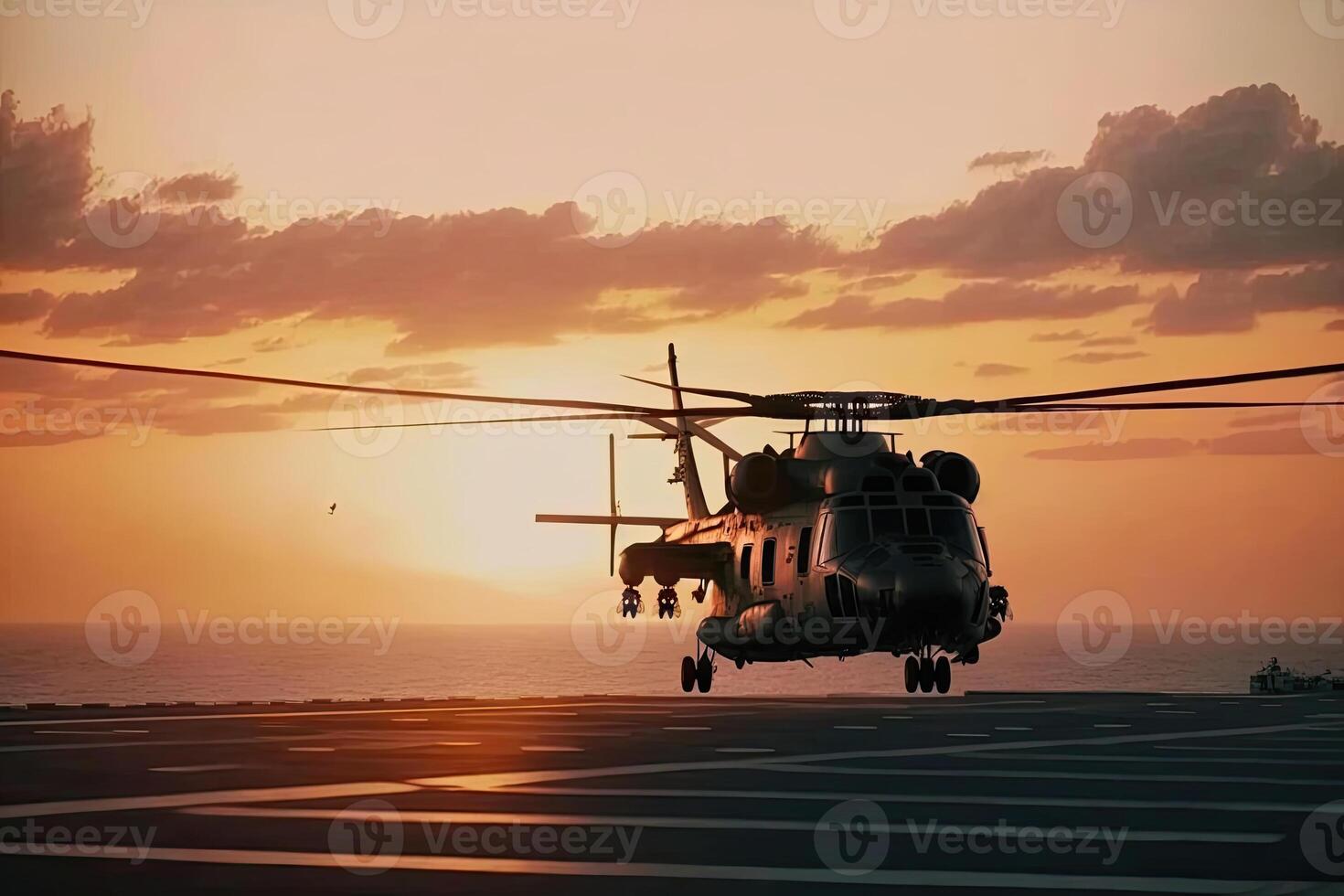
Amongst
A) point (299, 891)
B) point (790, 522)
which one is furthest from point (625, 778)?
point (790, 522)

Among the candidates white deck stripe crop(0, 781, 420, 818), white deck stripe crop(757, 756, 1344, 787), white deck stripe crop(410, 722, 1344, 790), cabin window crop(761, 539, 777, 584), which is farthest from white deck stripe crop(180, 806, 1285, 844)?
cabin window crop(761, 539, 777, 584)

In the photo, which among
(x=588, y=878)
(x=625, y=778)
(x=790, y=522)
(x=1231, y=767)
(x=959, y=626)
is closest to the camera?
(x=588, y=878)

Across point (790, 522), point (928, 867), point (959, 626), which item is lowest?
point (928, 867)

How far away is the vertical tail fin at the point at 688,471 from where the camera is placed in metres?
46.6

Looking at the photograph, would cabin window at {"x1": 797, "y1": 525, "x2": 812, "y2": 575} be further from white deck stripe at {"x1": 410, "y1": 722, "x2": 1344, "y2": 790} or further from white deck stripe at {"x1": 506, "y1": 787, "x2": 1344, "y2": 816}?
white deck stripe at {"x1": 506, "y1": 787, "x2": 1344, "y2": 816}

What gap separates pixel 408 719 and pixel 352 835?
733 inches

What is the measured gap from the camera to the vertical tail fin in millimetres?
46594

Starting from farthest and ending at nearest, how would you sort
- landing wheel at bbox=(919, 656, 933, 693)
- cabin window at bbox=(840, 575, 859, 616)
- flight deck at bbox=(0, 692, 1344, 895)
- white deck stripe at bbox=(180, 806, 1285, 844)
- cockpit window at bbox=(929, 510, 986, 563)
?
landing wheel at bbox=(919, 656, 933, 693) → cockpit window at bbox=(929, 510, 986, 563) → cabin window at bbox=(840, 575, 859, 616) → white deck stripe at bbox=(180, 806, 1285, 844) → flight deck at bbox=(0, 692, 1344, 895)

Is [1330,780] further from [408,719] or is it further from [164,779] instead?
[408,719]

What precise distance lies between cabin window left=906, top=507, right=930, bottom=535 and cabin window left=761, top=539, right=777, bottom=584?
4.18 meters

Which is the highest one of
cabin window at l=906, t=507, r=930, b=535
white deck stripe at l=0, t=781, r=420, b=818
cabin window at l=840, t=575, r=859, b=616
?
cabin window at l=906, t=507, r=930, b=535

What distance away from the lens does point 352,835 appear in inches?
595

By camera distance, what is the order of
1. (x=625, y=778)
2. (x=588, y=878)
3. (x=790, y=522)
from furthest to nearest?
(x=790, y=522), (x=625, y=778), (x=588, y=878)

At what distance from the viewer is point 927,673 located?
33.4m
